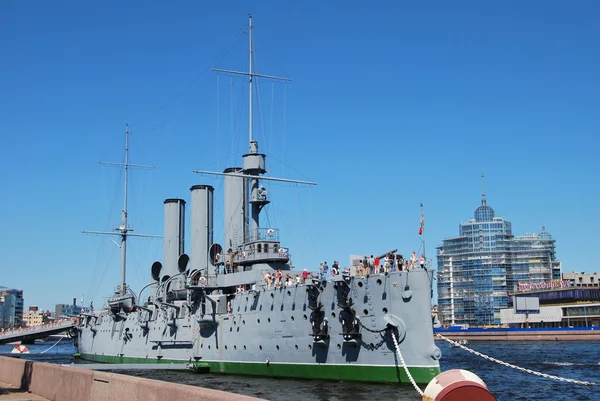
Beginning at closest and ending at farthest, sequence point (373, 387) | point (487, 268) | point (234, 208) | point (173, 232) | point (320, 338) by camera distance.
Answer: point (373, 387), point (320, 338), point (234, 208), point (173, 232), point (487, 268)

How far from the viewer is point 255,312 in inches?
1286

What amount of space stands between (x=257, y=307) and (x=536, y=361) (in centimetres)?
2235

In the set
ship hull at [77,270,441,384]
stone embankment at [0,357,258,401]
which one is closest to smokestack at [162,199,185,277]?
ship hull at [77,270,441,384]

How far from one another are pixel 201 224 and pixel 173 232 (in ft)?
15.1

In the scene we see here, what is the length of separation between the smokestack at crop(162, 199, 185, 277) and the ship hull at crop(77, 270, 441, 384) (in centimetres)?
938

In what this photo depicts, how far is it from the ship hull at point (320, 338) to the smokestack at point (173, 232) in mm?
9385

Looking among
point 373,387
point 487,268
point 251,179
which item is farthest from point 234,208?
point 487,268

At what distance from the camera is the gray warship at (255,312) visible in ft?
86.6

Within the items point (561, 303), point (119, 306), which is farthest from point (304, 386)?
point (561, 303)

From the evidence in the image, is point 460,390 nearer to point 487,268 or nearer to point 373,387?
point 373,387

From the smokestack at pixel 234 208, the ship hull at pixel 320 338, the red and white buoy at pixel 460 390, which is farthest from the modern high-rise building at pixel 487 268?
the red and white buoy at pixel 460 390

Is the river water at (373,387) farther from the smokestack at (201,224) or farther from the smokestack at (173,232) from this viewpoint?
the smokestack at (173,232)

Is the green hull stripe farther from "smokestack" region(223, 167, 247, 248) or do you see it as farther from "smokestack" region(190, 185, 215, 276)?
"smokestack" region(190, 185, 215, 276)

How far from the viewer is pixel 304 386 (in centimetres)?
2720
